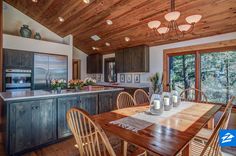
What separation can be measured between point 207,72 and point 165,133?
318 centimetres

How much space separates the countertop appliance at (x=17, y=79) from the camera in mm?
4051

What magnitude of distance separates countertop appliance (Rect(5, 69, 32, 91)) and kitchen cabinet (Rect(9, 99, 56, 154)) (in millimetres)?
2353

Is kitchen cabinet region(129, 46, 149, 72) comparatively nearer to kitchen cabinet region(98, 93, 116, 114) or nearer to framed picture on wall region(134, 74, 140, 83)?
framed picture on wall region(134, 74, 140, 83)

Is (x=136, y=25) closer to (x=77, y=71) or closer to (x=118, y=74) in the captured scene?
(x=118, y=74)

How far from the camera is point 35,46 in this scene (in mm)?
4652

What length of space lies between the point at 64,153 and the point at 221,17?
3733mm

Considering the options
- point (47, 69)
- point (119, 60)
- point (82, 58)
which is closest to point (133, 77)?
point (119, 60)

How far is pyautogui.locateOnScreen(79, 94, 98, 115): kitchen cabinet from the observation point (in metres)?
3.02

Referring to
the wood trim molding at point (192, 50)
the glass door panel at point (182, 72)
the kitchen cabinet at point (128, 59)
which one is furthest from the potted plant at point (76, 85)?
the glass door panel at point (182, 72)

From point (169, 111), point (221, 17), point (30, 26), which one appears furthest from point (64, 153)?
point (30, 26)

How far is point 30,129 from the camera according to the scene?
234 centimetres

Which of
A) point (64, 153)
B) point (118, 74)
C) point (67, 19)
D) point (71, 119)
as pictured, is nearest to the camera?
point (71, 119)

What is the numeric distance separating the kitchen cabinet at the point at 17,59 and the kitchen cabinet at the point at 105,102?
2644 millimetres

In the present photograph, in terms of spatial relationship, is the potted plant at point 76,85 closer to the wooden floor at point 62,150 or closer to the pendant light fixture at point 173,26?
the wooden floor at point 62,150
